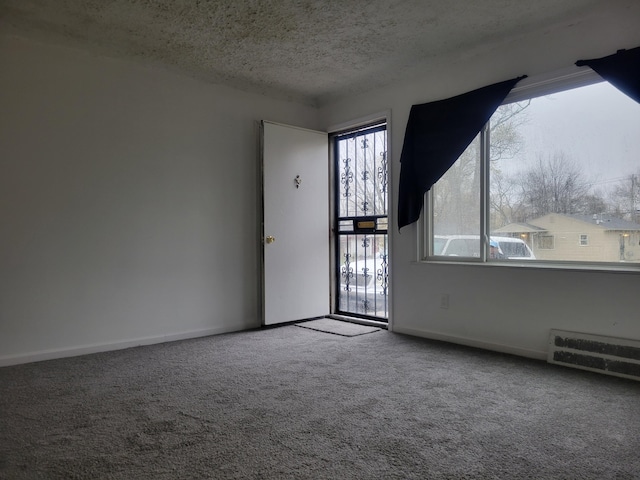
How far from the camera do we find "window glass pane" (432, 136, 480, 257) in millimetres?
3727

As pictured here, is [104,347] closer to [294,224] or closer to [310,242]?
[294,224]

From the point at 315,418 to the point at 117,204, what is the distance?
2.55 meters

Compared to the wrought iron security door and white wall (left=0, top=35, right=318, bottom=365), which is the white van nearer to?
the wrought iron security door

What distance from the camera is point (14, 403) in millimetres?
2434

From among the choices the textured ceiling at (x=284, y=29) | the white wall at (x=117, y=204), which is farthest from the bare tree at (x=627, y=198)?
the white wall at (x=117, y=204)

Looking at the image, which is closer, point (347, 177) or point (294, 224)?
point (294, 224)

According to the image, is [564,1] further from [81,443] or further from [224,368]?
[81,443]

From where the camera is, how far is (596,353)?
2.94 m

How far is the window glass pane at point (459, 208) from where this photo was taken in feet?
12.2

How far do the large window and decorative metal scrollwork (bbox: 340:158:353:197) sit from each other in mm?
1224

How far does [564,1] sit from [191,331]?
12.9ft

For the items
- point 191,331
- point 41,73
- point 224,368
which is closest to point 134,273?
point 191,331

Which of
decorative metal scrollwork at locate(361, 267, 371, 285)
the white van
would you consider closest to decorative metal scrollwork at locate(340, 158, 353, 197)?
decorative metal scrollwork at locate(361, 267, 371, 285)

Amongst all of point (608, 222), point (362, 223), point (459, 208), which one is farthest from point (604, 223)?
point (362, 223)
